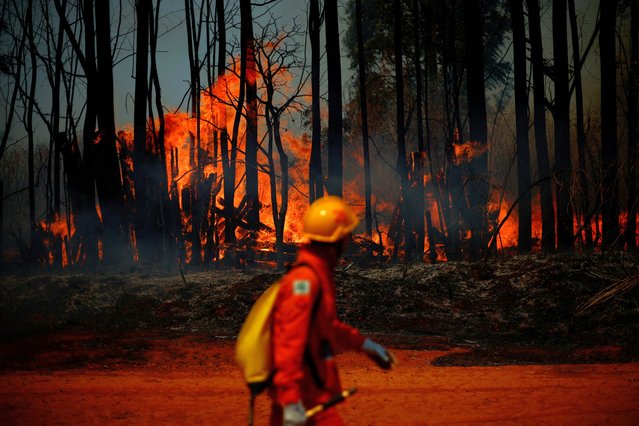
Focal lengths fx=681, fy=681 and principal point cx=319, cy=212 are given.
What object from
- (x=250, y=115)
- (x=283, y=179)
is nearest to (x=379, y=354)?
(x=283, y=179)

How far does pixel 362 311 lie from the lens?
14.2m

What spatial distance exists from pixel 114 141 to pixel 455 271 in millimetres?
11209

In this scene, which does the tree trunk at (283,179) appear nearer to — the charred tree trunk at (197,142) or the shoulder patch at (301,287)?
the charred tree trunk at (197,142)

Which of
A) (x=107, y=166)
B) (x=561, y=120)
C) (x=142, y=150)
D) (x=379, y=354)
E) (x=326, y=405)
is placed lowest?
(x=326, y=405)

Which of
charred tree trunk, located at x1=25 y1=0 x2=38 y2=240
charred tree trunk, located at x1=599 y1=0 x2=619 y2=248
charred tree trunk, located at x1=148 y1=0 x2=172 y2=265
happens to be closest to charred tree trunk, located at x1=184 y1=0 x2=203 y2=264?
charred tree trunk, located at x1=148 y1=0 x2=172 y2=265

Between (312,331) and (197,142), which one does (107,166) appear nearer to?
(197,142)

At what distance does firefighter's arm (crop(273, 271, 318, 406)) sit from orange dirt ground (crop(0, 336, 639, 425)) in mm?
3660

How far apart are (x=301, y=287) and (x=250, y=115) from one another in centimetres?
1837

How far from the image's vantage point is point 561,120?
67.2ft

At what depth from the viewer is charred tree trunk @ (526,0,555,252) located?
19.9 meters

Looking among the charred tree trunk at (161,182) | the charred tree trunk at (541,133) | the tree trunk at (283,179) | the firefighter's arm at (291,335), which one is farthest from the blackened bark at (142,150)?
the firefighter's arm at (291,335)

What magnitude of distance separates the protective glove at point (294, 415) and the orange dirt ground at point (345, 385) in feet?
12.0

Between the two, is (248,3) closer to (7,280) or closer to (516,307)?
(7,280)

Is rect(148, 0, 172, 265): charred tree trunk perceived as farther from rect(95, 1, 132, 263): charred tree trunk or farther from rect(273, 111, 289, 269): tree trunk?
rect(273, 111, 289, 269): tree trunk
